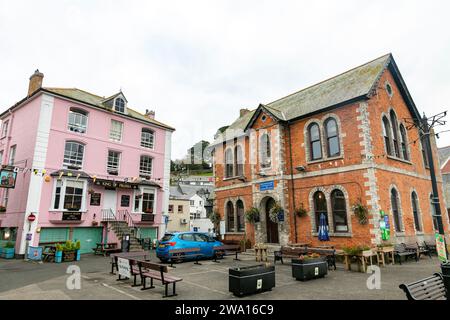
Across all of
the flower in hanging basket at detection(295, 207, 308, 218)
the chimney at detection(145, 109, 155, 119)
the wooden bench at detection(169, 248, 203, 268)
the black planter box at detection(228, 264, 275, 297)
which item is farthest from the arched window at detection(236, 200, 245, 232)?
the chimney at detection(145, 109, 155, 119)

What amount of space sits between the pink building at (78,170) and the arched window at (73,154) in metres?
0.07

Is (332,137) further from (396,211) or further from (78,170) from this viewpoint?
(78,170)

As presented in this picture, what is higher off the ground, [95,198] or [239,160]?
[239,160]

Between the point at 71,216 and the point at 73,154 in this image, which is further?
the point at 73,154

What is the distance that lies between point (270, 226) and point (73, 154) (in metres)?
15.2

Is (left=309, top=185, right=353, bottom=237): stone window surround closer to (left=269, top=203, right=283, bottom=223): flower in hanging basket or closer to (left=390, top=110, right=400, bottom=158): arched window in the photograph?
(left=269, top=203, right=283, bottom=223): flower in hanging basket

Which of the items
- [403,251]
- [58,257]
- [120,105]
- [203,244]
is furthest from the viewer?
[120,105]

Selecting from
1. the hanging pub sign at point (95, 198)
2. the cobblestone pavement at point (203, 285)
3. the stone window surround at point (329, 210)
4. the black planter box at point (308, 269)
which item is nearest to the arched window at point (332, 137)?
the stone window surround at point (329, 210)

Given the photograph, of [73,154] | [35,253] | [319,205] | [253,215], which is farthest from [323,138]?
[35,253]

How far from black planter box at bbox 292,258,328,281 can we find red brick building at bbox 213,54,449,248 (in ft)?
16.0

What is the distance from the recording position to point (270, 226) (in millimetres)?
18406

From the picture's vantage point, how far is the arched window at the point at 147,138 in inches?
1007

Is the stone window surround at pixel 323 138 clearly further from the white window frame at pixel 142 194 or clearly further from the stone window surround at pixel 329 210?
the white window frame at pixel 142 194

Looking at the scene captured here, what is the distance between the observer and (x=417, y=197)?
56.7 ft
